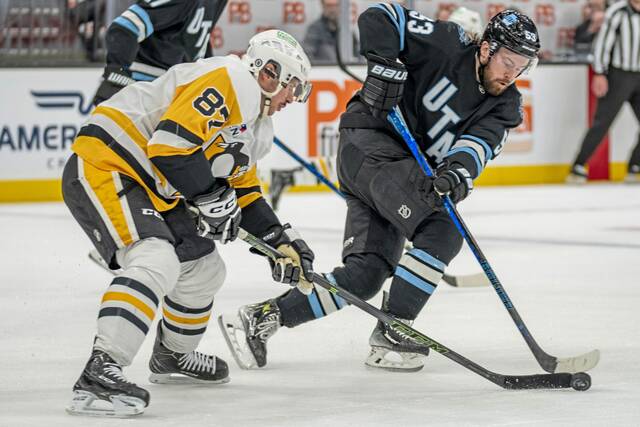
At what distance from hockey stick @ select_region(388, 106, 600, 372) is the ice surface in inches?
2.8

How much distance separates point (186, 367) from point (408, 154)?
86 centimetres

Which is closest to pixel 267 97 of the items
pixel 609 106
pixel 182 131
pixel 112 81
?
pixel 182 131

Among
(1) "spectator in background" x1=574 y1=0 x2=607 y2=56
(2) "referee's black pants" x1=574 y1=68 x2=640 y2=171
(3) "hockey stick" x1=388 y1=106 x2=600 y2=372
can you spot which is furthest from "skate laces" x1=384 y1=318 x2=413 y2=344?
(1) "spectator in background" x1=574 y1=0 x2=607 y2=56

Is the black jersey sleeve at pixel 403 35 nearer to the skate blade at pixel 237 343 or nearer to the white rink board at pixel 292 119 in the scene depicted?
the skate blade at pixel 237 343

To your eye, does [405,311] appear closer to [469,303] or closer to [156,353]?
[156,353]

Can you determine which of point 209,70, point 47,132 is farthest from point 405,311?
point 47,132

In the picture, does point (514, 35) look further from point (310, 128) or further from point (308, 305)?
point (310, 128)

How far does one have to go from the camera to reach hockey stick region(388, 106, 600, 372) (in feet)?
10.5

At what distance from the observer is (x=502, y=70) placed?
3.43 meters

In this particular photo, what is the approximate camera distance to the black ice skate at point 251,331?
3.37 m

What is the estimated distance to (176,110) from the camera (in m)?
2.78

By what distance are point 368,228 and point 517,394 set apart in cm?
69

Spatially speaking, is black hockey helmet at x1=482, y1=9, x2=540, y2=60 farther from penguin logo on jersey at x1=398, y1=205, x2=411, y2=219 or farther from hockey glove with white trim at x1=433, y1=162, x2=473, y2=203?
penguin logo on jersey at x1=398, y1=205, x2=411, y2=219

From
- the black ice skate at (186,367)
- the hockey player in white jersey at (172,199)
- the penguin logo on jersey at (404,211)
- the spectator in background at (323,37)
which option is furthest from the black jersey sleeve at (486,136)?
the spectator in background at (323,37)
